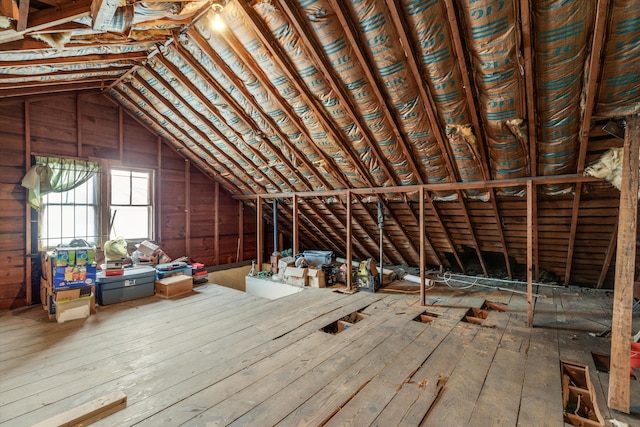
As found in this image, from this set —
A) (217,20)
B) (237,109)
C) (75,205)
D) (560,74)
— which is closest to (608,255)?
(560,74)

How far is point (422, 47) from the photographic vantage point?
264cm

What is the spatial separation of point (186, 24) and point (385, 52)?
215cm

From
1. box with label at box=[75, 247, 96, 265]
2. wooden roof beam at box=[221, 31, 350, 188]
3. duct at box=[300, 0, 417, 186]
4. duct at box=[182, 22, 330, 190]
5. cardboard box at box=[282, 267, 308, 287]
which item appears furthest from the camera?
cardboard box at box=[282, 267, 308, 287]

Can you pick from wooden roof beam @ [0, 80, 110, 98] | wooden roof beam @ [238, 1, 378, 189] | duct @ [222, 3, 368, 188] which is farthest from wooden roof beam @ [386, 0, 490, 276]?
wooden roof beam @ [0, 80, 110, 98]

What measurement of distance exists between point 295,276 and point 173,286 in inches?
82.3

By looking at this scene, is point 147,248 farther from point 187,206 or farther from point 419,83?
point 419,83

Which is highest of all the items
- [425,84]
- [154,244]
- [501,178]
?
[425,84]

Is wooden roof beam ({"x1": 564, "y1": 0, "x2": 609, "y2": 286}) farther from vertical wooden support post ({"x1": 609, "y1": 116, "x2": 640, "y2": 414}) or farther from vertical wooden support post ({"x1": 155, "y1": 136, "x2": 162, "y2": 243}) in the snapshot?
vertical wooden support post ({"x1": 155, "y1": 136, "x2": 162, "y2": 243})

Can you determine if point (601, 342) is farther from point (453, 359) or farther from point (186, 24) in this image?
point (186, 24)

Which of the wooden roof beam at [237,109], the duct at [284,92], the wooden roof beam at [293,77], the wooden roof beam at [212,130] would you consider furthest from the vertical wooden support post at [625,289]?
the wooden roof beam at [212,130]

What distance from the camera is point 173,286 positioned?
487cm

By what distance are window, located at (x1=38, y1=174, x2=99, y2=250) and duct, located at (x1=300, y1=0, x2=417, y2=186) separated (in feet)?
15.6

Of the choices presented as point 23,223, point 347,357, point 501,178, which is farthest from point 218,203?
point 501,178

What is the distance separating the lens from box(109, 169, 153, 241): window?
552 centimetres
